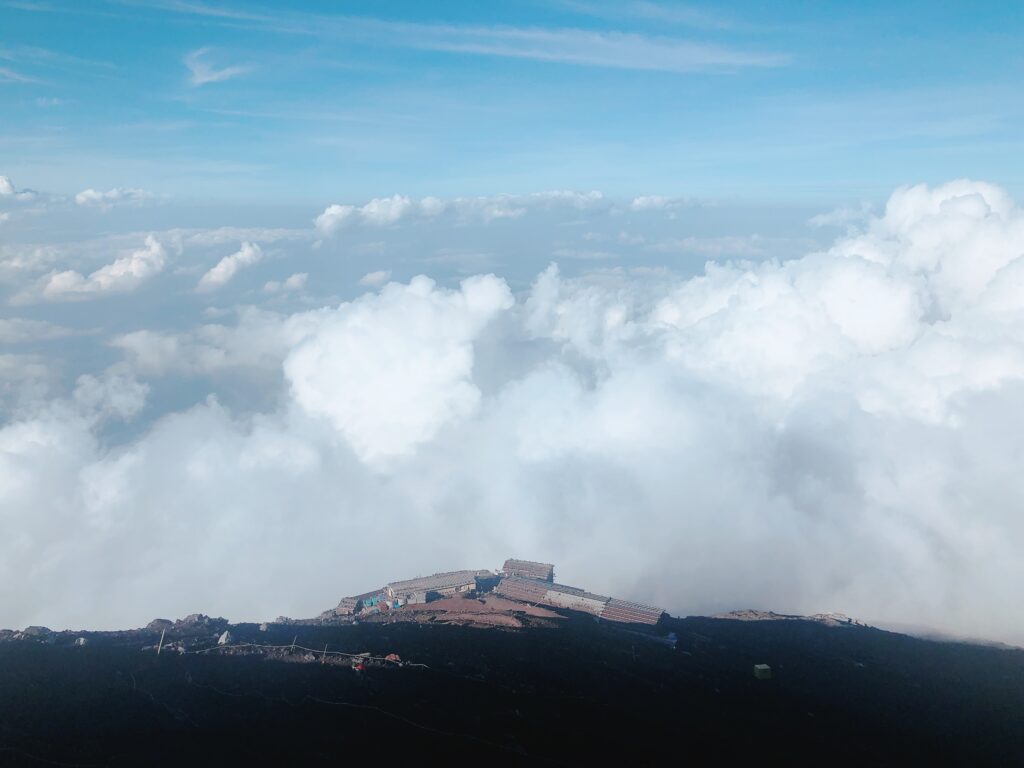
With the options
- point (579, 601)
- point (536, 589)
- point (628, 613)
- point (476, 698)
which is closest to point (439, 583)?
point (536, 589)

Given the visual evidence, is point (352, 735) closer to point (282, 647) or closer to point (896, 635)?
point (282, 647)

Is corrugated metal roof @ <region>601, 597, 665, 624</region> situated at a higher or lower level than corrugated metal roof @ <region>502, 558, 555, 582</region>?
lower

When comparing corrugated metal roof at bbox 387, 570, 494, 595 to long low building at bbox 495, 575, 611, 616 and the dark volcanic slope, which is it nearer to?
long low building at bbox 495, 575, 611, 616

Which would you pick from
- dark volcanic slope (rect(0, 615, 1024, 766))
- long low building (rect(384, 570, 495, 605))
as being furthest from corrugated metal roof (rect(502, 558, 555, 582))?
dark volcanic slope (rect(0, 615, 1024, 766))

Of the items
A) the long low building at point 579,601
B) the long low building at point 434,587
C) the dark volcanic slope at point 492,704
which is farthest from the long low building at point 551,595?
the dark volcanic slope at point 492,704

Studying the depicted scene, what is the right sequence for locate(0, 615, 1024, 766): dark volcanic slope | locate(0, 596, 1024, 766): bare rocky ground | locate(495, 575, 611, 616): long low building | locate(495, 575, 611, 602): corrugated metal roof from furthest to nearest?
locate(495, 575, 611, 602): corrugated metal roof, locate(495, 575, 611, 616): long low building, locate(0, 596, 1024, 766): bare rocky ground, locate(0, 615, 1024, 766): dark volcanic slope

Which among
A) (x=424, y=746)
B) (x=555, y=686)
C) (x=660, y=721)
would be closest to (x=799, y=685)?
(x=660, y=721)
